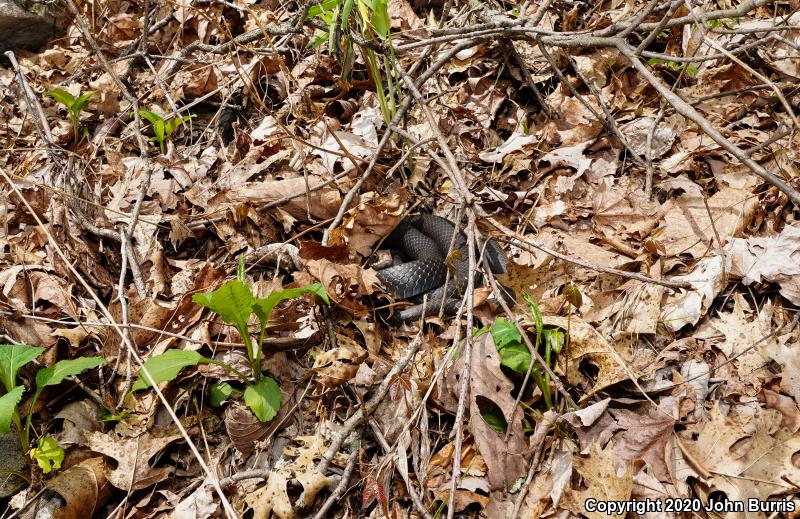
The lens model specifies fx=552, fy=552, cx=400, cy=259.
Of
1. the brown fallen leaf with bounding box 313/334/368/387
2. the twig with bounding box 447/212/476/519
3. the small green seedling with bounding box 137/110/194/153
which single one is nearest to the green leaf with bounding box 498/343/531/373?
the twig with bounding box 447/212/476/519

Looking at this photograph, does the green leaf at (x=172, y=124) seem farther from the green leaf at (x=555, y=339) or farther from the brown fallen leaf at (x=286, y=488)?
the green leaf at (x=555, y=339)

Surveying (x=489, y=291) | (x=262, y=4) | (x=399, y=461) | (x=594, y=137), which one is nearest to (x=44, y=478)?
(x=399, y=461)

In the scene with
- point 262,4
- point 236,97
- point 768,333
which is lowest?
point 768,333

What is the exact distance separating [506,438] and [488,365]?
0.37 m

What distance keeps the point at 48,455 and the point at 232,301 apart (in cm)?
120

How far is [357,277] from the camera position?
3.44 m

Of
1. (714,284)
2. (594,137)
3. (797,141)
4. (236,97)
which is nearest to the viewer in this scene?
(714,284)

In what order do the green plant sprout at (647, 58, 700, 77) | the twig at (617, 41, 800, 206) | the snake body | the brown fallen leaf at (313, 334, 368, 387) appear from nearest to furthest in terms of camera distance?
1. the twig at (617, 41, 800, 206)
2. the brown fallen leaf at (313, 334, 368, 387)
3. the snake body
4. the green plant sprout at (647, 58, 700, 77)

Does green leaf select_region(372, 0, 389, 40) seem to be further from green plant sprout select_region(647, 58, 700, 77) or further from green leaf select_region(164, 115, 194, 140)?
green plant sprout select_region(647, 58, 700, 77)

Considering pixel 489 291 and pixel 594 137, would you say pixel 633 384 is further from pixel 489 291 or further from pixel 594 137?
pixel 594 137

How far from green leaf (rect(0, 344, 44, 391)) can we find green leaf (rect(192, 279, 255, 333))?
0.93 meters

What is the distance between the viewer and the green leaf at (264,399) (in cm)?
277

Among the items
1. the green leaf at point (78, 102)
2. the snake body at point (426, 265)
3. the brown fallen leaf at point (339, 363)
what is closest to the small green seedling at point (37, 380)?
the brown fallen leaf at point (339, 363)

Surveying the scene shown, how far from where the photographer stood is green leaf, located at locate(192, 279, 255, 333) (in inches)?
101
